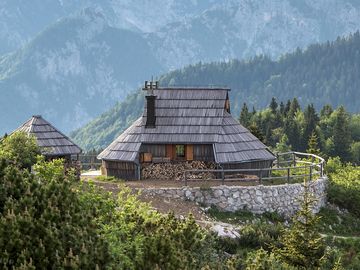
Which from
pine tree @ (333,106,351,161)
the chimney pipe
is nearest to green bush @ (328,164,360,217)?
the chimney pipe

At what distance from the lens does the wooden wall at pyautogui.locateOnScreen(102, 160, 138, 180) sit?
36281 millimetres

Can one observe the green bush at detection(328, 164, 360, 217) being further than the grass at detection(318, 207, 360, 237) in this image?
Yes

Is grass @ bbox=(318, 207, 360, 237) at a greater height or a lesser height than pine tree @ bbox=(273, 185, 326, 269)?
lesser

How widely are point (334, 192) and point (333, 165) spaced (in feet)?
38.9

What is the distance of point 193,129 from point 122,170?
14.7 ft

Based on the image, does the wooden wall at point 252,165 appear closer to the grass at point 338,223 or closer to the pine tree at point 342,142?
the grass at point 338,223

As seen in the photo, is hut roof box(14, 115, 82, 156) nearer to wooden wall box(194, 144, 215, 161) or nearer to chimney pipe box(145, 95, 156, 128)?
chimney pipe box(145, 95, 156, 128)

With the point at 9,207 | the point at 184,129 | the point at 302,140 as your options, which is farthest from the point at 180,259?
the point at 302,140

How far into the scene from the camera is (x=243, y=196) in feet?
107

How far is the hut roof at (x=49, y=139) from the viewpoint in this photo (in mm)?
35013

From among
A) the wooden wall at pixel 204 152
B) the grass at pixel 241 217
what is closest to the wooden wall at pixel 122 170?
the wooden wall at pixel 204 152

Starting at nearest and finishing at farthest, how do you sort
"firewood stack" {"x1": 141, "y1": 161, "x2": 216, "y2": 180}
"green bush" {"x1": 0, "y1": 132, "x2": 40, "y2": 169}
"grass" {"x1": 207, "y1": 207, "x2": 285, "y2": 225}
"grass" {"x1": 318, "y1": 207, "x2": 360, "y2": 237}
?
"green bush" {"x1": 0, "y1": 132, "x2": 40, "y2": 169} → "grass" {"x1": 207, "y1": 207, "x2": 285, "y2": 225} → "grass" {"x1": 318, "y1": 207, "x2": 360, "y2": 237} → "firewood stack" {"x1": 141, "y1": 161, "x2": 216, "y2": 180}

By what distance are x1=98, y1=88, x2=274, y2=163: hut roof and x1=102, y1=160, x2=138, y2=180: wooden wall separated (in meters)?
0.48

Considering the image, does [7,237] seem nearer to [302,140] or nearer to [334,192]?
[334,192]
